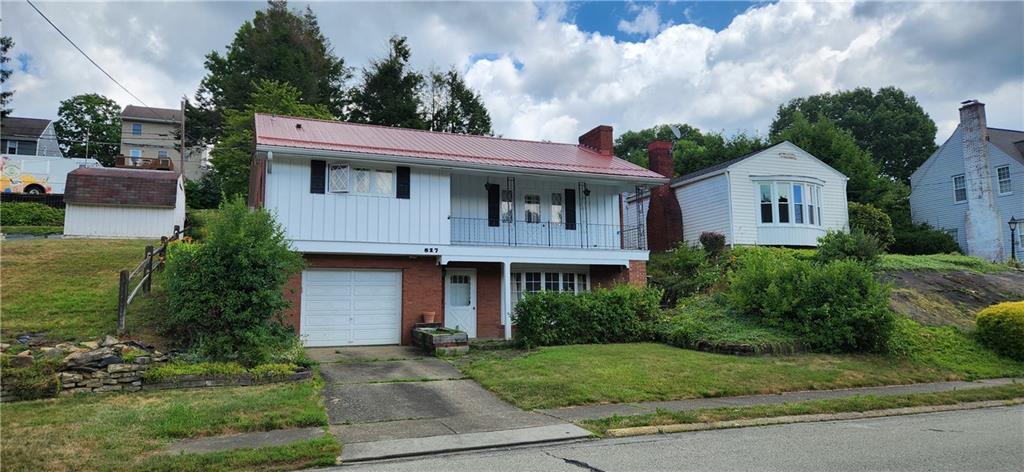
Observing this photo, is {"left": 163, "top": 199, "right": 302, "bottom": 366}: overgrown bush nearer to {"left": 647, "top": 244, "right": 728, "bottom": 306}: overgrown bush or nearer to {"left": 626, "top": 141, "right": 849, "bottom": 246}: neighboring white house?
{"left": 647, "top": 244, "right": 728, "bottom": 306}: overgrown bush

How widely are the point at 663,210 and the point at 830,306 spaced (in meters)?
13.7

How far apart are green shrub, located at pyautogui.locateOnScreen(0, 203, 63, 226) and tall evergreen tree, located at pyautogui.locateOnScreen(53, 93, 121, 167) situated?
3272 cm

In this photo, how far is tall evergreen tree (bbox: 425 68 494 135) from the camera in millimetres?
41469

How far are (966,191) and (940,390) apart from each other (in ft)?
84.9

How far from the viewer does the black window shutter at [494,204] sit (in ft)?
59.9

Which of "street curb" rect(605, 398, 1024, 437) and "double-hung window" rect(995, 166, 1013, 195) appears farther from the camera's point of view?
"double-hung window" rect(995, 166, 1013, 195)

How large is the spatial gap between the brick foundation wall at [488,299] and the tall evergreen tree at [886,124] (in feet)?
148

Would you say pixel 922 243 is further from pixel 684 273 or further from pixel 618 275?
pixel 618 275

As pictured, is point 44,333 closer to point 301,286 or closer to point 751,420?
point 301,286

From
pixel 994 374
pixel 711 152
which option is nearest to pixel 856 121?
pixel 711 152

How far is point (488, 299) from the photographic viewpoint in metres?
18.0

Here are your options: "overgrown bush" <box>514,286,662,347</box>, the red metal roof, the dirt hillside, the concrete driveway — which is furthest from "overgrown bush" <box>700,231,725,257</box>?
the concrete driveway

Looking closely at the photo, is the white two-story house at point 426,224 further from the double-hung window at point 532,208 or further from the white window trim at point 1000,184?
the white window trim at point 1000,184

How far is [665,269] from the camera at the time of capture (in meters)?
21.7
